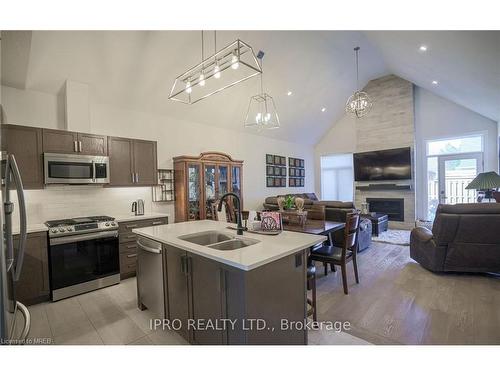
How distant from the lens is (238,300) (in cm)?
141

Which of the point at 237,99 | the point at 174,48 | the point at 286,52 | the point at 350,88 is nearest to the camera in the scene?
the point at 174,48

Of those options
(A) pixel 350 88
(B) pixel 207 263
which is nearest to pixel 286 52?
(A) pixel 350 88

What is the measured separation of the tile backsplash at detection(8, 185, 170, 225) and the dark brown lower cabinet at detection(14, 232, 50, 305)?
61 cm

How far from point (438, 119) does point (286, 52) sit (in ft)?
16.2

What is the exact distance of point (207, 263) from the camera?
63.6 inches

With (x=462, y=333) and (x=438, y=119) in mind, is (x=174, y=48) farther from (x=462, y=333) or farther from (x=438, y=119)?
(x=438, y=119)

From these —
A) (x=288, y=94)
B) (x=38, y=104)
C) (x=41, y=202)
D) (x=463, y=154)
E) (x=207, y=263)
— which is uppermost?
(x=288, y=94)

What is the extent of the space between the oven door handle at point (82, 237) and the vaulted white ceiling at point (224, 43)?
2.07 metres

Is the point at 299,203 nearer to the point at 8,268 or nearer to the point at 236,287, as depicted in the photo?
the point at 236,287

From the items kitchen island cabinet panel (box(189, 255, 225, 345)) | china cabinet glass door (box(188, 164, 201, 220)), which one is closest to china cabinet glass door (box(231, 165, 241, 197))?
china cabinet glass door (box(188, 164, 201, 220))

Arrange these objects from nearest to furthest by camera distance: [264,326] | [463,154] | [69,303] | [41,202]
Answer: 1. [264,326]
2. [69,303]
3. [41,202]
4. [463,154]

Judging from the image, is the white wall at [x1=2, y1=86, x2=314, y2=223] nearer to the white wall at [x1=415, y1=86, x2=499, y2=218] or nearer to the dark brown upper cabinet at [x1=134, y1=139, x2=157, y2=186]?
the dark brown upper cabinet at [x1=134, y1=139, x2=157, y2=186]

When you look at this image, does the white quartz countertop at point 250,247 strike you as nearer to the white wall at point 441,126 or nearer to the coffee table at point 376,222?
the coffee table at point 376,222

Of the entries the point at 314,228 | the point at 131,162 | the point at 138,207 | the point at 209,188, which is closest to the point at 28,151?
the point at 131,162
